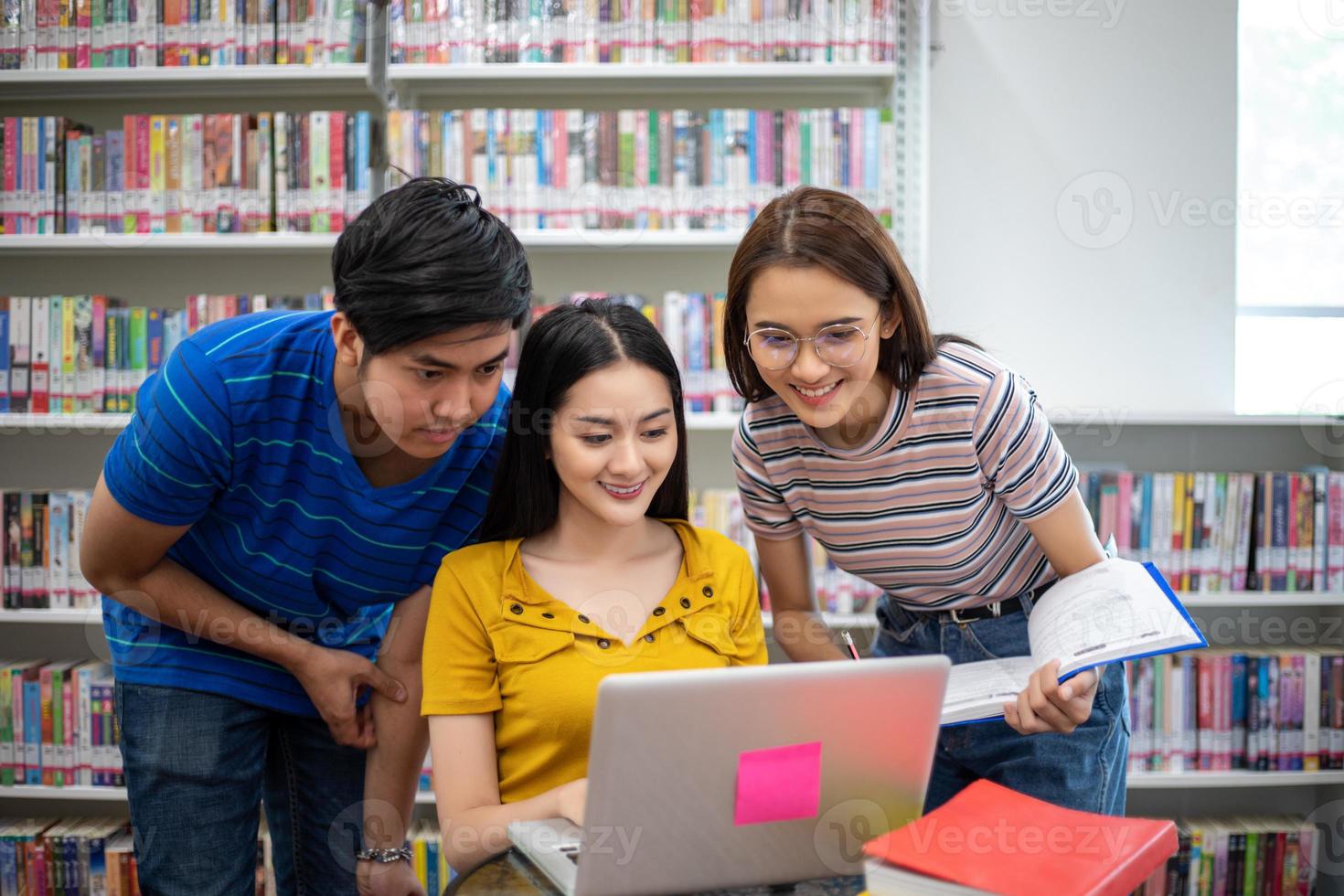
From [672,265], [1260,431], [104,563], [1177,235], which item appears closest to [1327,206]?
[1177,235]

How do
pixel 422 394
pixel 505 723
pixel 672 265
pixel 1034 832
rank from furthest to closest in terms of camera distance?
pixel 672 265 → pixel 505 723 → pixel 422 394 → pixel 1034 832

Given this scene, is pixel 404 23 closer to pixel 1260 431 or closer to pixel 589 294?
pixel 589 294

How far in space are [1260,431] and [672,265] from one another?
5.39ft

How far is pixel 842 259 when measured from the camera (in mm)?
1102

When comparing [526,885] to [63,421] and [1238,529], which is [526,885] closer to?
[63,421]

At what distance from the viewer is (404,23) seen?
7.63 feet

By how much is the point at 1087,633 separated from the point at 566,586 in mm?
602

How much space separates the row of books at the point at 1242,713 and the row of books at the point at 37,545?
256cm

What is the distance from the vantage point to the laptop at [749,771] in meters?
0.75

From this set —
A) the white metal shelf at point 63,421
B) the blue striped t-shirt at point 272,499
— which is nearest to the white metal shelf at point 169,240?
the white metal shelf at point 63,421

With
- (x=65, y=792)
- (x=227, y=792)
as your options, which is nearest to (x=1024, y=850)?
(x=227, y=792)

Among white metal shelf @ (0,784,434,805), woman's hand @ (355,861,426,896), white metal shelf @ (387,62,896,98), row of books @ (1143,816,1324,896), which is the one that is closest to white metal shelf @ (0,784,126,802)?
white metal shelf @ (0,784,434,805)

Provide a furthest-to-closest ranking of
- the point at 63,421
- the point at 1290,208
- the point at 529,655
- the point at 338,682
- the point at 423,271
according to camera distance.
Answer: the point at 1290,208 < the point at 63,421 < the point at 338,682 < the point at 529,655 < the point at 423,271

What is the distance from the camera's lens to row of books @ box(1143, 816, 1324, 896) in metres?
2.43
